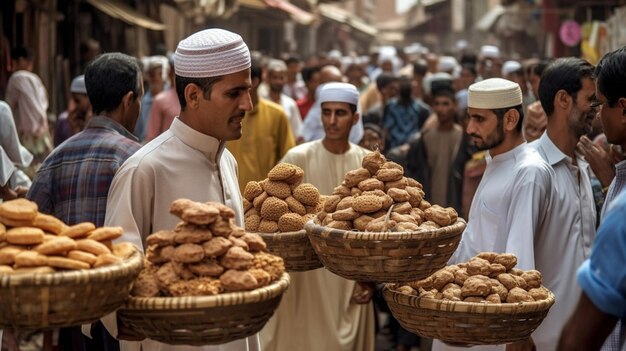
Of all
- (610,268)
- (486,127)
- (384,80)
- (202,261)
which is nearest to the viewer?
(610,268)

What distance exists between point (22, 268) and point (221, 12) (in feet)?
62.3

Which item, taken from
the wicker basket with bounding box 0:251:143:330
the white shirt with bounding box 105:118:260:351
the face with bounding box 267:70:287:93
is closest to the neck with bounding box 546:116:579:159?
the white shirt with bounding box 105:118:260:351

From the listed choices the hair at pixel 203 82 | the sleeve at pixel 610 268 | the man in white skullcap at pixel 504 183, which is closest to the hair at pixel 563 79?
the man in white skullcap at pixel 504 183

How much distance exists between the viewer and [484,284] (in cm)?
412

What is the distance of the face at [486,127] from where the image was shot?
5215 mm

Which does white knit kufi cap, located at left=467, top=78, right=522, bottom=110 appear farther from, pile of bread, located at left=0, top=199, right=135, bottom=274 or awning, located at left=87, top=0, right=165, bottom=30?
awning, located at left=87, top=0, right=165, bottom=30

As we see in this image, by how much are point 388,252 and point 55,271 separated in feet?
4.22

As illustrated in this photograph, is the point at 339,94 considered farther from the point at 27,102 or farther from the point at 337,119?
the point at 27,102

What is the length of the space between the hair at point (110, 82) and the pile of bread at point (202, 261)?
1872 millimetres

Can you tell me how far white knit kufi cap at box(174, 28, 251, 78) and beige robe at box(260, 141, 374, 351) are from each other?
10.2 feet

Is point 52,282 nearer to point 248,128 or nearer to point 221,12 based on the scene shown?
point 248,128

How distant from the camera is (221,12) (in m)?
21.6

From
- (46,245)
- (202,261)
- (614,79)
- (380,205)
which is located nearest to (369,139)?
(380,205)

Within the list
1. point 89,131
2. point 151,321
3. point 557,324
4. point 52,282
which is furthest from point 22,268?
point 557,324
